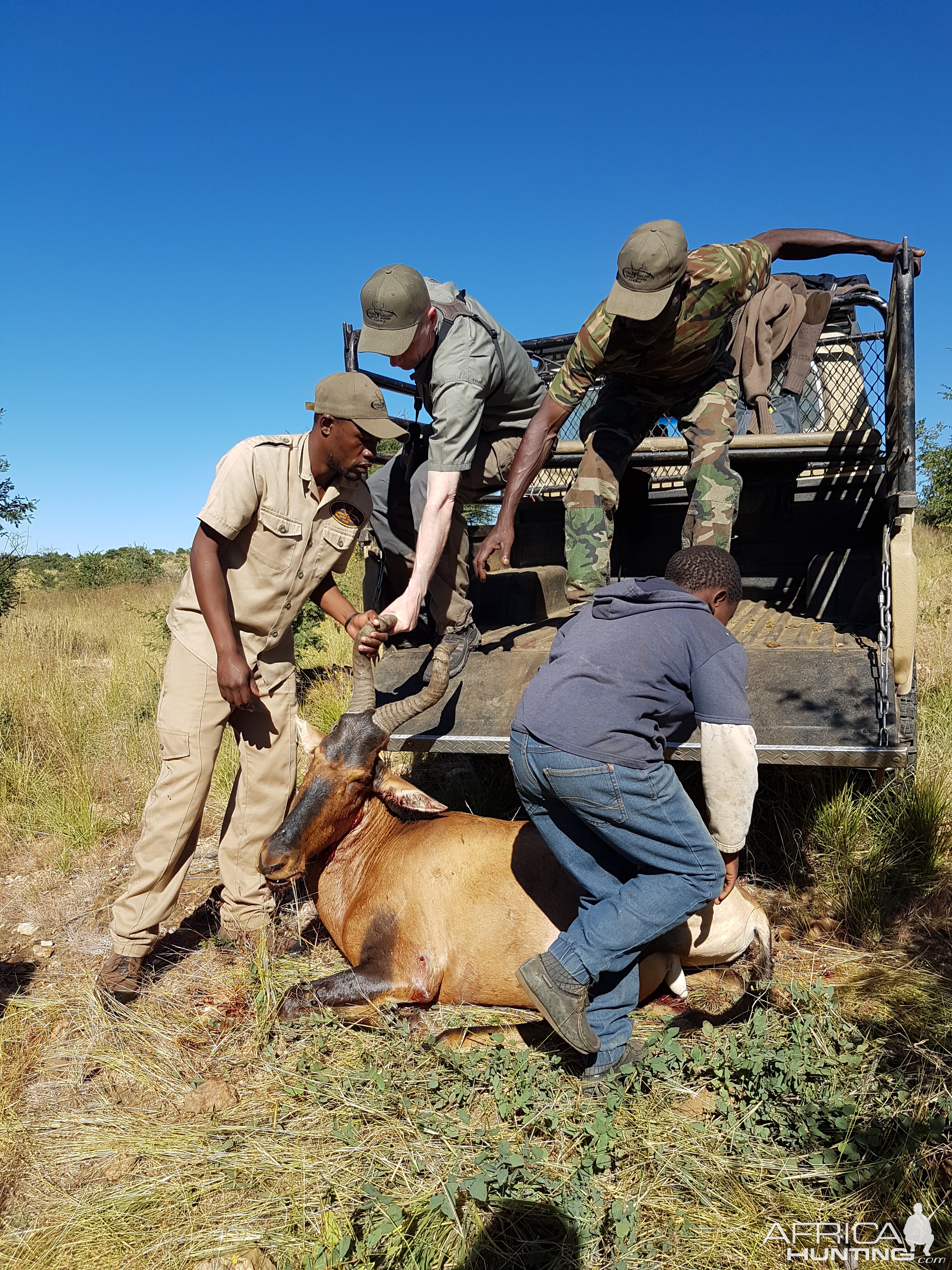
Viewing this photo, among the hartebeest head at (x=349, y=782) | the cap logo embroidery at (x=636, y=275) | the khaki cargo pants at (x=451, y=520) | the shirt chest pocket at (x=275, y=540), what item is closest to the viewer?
the hartebeest head at (x=349, y=782)

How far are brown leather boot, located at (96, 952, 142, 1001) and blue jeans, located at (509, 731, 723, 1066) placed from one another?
76.9 inches

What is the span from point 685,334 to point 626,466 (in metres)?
0.84

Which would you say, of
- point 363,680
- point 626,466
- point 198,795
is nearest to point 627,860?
point 363,680

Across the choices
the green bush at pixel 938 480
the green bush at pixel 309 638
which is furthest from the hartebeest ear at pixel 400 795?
the green bush at pixel 938 480

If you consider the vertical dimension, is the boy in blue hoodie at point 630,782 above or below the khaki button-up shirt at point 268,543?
below

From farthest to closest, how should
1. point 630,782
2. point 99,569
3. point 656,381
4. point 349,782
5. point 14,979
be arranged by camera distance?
point 99,569 < point 656,381 < point 14,979 < point 349,782 < point 630,782

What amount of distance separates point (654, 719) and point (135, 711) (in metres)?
5.55

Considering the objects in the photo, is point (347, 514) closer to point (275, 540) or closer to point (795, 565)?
point (275, 540)

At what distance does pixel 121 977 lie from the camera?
12.7ft

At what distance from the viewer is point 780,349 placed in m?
5.65

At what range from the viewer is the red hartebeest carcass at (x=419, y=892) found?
12.1 feet

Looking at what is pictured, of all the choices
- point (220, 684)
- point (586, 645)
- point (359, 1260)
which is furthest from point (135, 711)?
point (359, 1260)

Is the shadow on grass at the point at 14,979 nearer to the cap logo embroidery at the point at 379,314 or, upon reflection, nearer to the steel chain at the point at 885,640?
the cap logo embroidery at the point at 379,314

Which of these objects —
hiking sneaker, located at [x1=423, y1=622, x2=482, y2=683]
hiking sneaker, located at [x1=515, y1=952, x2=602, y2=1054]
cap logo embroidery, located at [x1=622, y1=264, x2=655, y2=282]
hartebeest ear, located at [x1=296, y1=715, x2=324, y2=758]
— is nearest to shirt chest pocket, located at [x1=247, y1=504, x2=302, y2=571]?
hartebeest ear, located at [x1=296, y1=715, x2=324, y2=758]
